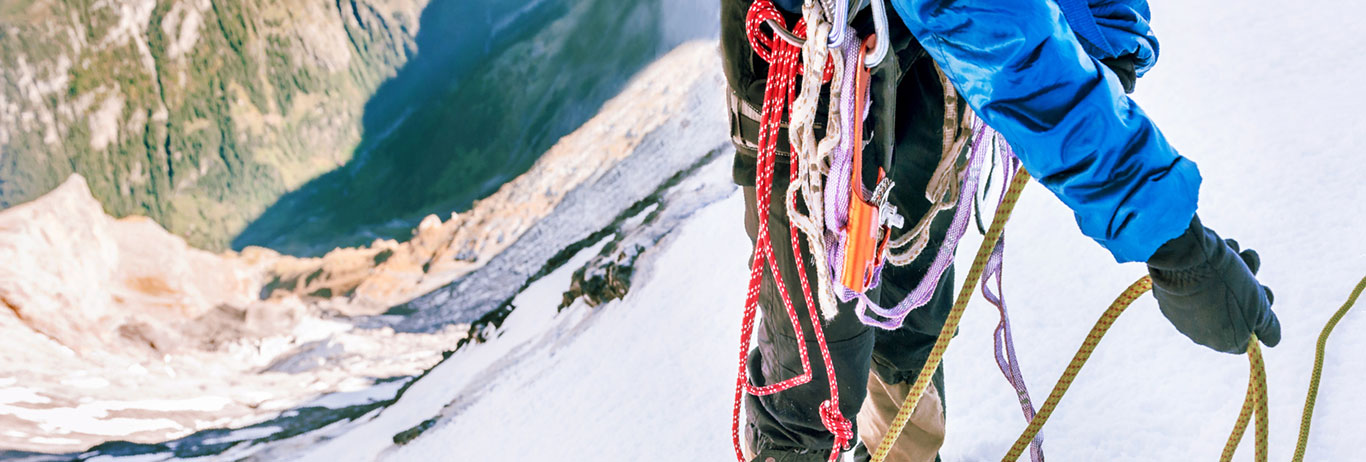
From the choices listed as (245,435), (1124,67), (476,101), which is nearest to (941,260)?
(1124,67)

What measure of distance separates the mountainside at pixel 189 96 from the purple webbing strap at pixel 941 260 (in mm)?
3541

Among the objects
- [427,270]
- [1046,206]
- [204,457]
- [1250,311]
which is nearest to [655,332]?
[1046,206]

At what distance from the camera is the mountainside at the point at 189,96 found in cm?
307

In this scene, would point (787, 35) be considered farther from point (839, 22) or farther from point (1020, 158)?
point (1020, 158)

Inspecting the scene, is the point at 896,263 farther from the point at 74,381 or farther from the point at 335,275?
the point at 74,381

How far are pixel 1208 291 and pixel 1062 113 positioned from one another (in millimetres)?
240

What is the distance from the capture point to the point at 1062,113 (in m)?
0.54

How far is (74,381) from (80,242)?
1.93 feet

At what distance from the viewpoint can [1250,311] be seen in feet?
2.17

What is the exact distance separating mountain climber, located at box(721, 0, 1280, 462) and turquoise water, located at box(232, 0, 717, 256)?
310cm

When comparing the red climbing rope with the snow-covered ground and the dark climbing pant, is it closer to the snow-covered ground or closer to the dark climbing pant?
the dark climbing pant

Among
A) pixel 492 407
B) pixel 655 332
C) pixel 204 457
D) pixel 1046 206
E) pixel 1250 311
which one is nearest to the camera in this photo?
pixel 1250 311

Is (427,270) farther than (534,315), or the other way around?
(427,270)

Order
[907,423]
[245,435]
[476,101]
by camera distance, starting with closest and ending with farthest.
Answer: [907,423]
[245,435]
[476,101]
